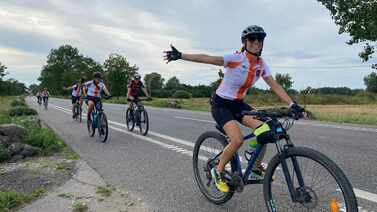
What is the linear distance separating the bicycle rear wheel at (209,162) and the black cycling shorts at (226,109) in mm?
319

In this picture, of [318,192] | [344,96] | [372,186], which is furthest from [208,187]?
[344,96]

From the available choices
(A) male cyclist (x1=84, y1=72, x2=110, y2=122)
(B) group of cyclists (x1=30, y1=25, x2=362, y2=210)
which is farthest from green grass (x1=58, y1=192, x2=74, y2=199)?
(A) male cyclist (x1=84, y1=72, x2=110, y2=122)

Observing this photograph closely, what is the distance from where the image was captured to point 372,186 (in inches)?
205

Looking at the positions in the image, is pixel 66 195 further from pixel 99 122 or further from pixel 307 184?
pixel 99 122

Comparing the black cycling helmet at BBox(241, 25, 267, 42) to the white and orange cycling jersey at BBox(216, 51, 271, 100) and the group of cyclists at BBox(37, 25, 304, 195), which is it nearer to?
the group of cyclists at BBox(37, 25, 304, 195)

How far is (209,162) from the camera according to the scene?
4914 mm

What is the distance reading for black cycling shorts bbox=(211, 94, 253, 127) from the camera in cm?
439

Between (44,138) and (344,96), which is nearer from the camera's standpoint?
(44,138)

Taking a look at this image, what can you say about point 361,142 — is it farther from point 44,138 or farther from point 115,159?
point 44,138

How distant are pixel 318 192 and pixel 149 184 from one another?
9.34 ft

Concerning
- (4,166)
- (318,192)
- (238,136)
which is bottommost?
(4,166)

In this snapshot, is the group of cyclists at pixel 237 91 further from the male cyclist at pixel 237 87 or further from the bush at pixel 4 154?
the bush at pixel 4 154

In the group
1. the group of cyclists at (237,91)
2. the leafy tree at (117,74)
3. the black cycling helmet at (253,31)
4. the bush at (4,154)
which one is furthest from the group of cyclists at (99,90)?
the leafy tree at (117,74)

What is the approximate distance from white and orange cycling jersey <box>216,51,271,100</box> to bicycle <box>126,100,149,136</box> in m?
7.36
